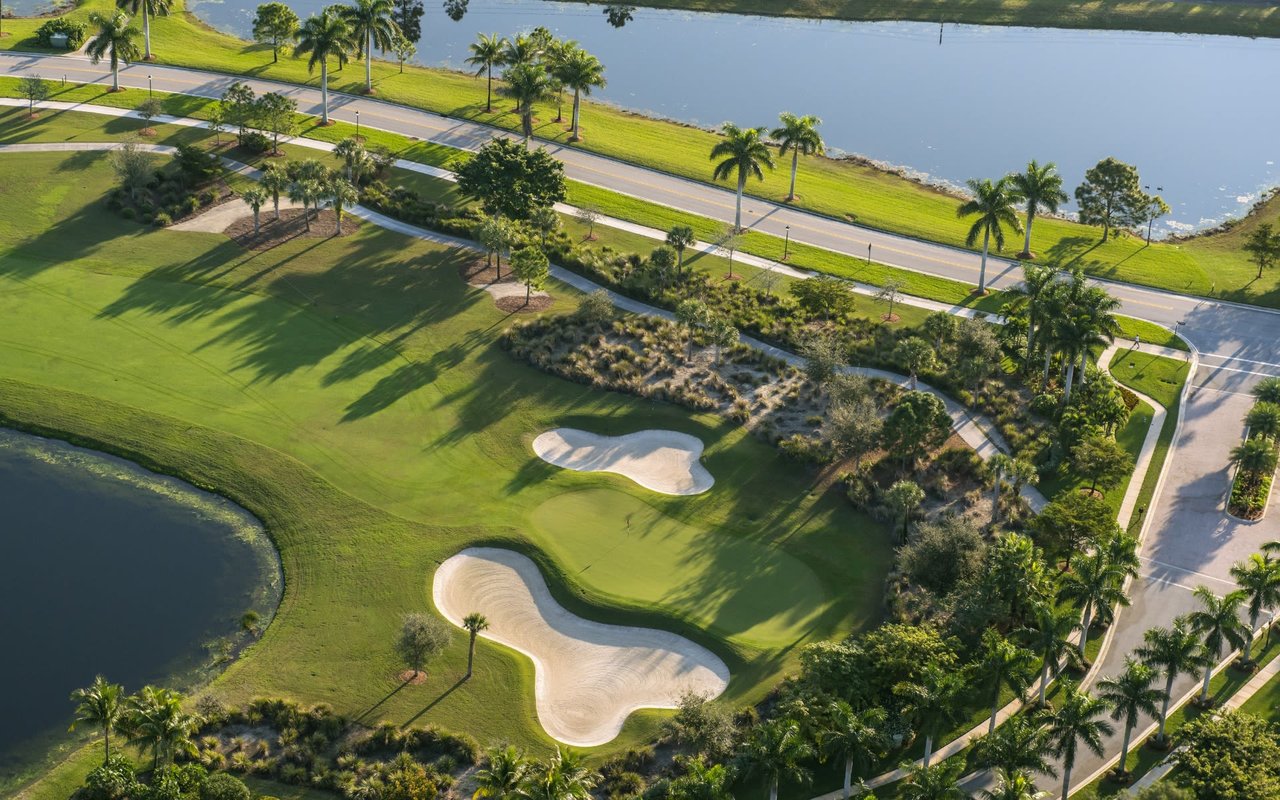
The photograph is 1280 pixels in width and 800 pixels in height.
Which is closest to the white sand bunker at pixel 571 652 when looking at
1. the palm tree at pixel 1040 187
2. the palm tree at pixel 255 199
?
the palm tree at pixel 255 199

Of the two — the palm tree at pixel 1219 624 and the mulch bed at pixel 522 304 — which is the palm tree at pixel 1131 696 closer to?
the palm tree at pixel 1219 624

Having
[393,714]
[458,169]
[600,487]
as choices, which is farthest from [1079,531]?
[458,169]

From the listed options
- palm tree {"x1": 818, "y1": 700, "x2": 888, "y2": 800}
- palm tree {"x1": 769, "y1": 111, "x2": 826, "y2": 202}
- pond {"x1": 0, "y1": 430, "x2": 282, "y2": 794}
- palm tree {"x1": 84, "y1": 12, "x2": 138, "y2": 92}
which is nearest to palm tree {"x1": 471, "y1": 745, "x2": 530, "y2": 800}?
palm tree {"x1": 818, "y1": 700, "x2": 888, "y2": 800}

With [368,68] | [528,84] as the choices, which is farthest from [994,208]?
[368,68]

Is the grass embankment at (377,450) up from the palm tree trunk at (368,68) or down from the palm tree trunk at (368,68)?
down

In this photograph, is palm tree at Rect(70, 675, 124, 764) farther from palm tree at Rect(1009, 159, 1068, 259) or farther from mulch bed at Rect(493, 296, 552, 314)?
palm tree at Rect(1009, 159, 1068, 259)

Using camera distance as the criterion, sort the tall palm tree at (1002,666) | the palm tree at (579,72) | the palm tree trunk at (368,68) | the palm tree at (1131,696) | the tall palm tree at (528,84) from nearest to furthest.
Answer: the palm tree at (1131,696) < the tall palm tree at (1002,666) < the tall palm tree at (528,84) < the palm tree at (579,72) < the palm tree trunk at (368,68)
